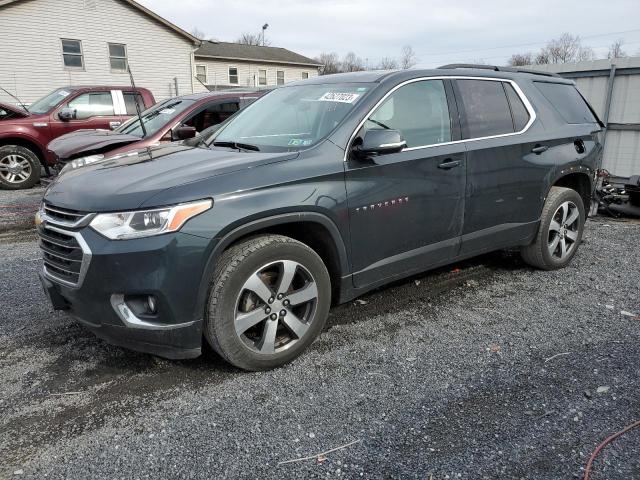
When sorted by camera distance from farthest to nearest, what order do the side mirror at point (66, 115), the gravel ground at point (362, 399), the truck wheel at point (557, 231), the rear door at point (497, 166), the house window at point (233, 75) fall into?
the house window at point (233, 75) → the side mirror at point (66, 115) → the truck wheel at point (557, 231) → the rear door at point (497, 166) → the gravel ground at point (362, 399)

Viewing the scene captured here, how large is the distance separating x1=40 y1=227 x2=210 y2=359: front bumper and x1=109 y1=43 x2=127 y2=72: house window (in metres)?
21.6

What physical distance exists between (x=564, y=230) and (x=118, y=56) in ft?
70.9

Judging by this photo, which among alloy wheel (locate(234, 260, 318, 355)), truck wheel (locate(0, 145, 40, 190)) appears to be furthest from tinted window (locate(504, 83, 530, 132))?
truck wheel (locate(0, 145, 40, 190))

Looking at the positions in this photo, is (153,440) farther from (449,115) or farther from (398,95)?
(449,115)

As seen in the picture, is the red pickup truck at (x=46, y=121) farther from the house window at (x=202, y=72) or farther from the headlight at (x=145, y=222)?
the house window at (x=202, y=72)

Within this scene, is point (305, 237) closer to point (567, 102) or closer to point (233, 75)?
point (567, 102)

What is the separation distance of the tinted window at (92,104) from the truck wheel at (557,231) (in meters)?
9.14

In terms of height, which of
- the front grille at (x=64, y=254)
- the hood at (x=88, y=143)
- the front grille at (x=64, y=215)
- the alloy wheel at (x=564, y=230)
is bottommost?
the alloy wheel at (x=564, y=230)

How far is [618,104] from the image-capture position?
360 inches

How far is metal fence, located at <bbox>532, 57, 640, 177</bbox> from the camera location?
8938 millimetres

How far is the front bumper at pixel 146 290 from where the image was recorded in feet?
8.34

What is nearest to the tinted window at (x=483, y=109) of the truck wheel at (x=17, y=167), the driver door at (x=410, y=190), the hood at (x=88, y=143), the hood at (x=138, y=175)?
the driver door at (x=410, y=190)

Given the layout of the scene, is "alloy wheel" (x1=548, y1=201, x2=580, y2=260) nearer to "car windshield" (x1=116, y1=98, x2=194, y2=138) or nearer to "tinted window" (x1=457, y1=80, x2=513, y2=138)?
"tinted window" (x1=457, y1=80, x2=513, y2=138)

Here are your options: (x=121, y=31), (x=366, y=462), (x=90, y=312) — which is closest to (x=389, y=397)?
(x=366, y=462)
